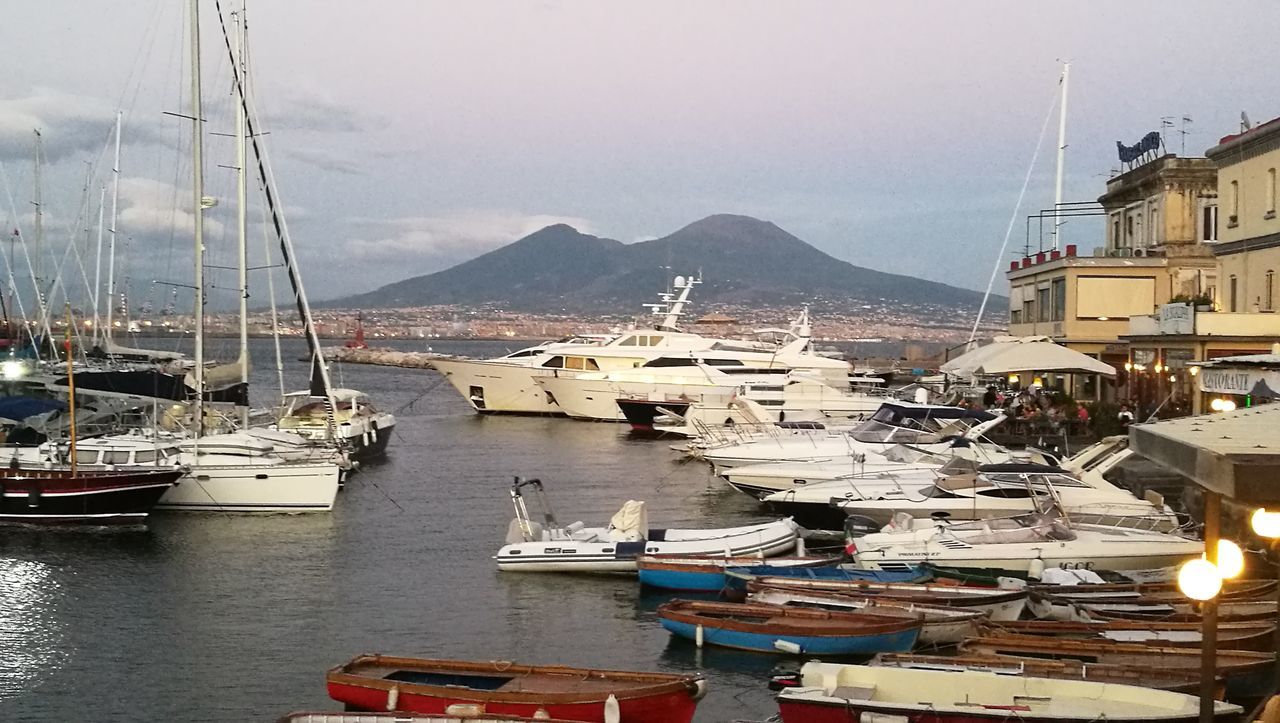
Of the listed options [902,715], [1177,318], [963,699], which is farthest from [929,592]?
[1177,318]

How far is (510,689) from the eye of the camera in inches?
520

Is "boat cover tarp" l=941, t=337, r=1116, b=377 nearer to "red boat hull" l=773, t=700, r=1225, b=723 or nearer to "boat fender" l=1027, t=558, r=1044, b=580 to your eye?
"boat fender" l=1027, t=558, r=1044, b=580

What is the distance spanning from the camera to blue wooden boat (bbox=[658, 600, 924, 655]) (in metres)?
16.1

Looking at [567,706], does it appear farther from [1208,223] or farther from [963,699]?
[1208,223]

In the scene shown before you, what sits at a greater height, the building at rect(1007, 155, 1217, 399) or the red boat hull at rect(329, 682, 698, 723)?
the building at rect(1007, 155, 1217, 399)

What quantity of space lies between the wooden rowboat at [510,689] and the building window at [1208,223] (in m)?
37.5

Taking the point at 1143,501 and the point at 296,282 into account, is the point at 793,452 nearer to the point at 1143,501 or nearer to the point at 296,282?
the point at 1143,501

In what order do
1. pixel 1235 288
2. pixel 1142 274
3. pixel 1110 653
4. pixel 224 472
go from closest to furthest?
pixel 1110 653
pixel 224 472
pixel 1235 288
pixel 1142 274

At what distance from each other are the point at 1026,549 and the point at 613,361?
42000mm

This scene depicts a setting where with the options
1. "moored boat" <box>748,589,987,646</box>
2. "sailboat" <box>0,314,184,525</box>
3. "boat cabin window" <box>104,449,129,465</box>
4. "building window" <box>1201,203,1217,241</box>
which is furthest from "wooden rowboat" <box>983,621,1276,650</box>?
"building window" <box>1201,203,1217,241</box>

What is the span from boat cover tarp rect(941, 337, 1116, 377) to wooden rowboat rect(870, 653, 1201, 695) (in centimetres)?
1856

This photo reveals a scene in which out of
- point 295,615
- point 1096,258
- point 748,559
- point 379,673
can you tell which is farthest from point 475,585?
point 1096,258

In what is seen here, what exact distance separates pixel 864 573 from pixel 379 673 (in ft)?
28.4

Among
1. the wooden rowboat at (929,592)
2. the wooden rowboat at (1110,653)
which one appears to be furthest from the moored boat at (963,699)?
the wooden rowboat at (929,592)
